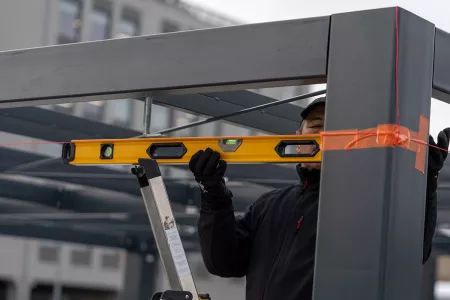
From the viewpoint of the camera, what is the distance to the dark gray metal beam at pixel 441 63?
3.11 m

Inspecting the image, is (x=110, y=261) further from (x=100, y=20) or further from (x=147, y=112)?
(x=147, y=112)

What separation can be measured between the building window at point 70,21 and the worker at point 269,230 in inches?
593

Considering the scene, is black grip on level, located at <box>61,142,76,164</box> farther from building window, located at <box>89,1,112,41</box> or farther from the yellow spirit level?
building window, located at <box>89,1,112,41</box>

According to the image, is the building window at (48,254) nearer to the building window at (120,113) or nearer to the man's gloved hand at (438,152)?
the building window at (120,113)

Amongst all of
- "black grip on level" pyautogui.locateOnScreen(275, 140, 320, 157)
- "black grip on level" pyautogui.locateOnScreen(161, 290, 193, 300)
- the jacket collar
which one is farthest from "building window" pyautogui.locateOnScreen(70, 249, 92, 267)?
"black grip on level" pyautogui.locateOnScreen(275, 140, 320, 157)

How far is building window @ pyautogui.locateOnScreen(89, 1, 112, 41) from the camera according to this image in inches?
763

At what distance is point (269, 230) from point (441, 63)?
1.18m

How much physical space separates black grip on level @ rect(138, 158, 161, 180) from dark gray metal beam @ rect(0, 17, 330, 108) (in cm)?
31

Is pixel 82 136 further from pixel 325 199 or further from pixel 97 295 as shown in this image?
pixel 97 295

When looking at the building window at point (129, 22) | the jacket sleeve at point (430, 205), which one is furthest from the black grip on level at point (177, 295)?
the building window at point (129, 22)

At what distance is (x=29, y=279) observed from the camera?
17.7 meters

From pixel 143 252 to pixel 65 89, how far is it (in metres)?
8.42

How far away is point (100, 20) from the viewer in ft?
64.1

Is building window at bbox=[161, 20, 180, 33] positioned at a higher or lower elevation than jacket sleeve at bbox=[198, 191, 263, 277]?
higher
